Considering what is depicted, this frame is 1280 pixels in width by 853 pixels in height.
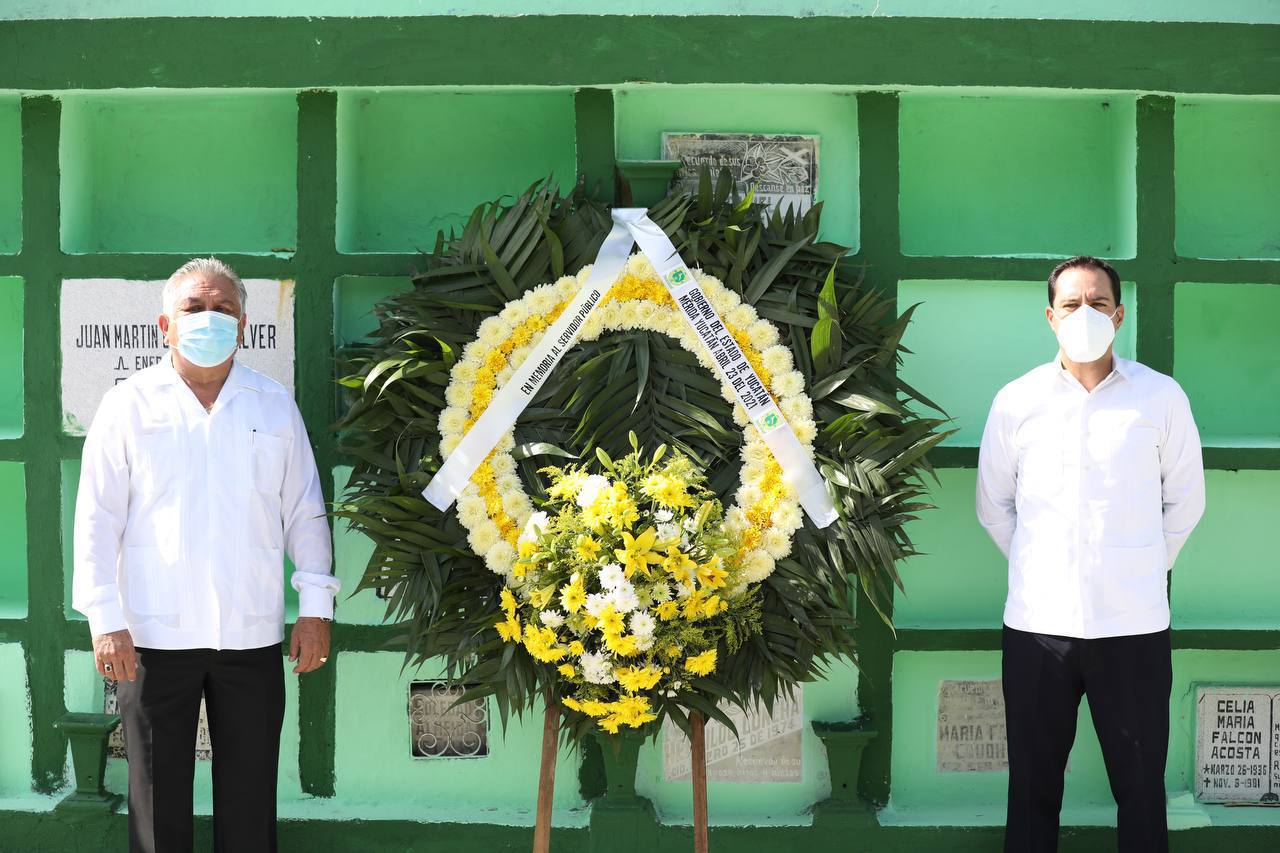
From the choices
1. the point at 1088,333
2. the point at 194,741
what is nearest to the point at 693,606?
the point at 1088,333

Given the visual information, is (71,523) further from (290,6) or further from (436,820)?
(290,6)

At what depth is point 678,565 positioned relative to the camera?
8.36 feet

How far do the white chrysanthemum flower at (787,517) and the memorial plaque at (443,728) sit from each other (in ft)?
3.67

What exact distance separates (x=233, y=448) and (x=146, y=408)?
0.23 meters

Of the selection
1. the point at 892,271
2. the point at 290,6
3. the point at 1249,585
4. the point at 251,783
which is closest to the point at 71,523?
the point at 251,783

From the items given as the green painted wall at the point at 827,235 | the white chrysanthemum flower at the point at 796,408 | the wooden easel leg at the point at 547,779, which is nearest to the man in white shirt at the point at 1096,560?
the green painted wall at the point at 827,235

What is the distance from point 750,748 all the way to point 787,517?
33.7 inches

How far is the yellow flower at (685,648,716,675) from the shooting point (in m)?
2.62

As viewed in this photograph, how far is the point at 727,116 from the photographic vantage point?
3350mm

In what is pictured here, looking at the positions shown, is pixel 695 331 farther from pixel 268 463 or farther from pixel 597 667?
pixel 268 463

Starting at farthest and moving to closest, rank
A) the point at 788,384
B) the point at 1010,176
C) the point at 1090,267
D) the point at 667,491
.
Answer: the point at 1010,176, the point at 788,384, the point at 1090,267, the point at 667,491

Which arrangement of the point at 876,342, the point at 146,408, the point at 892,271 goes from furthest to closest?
the point at 892,271 < the point at 876,342 < the point at 146,408

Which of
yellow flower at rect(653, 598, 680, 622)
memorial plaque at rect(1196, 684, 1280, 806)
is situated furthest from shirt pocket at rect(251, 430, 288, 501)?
memorial plaque at rect(1196, 684, 1280, 806)

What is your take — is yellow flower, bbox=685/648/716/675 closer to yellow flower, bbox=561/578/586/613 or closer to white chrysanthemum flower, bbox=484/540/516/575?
yellow flower, bbox=561/578/586/613
